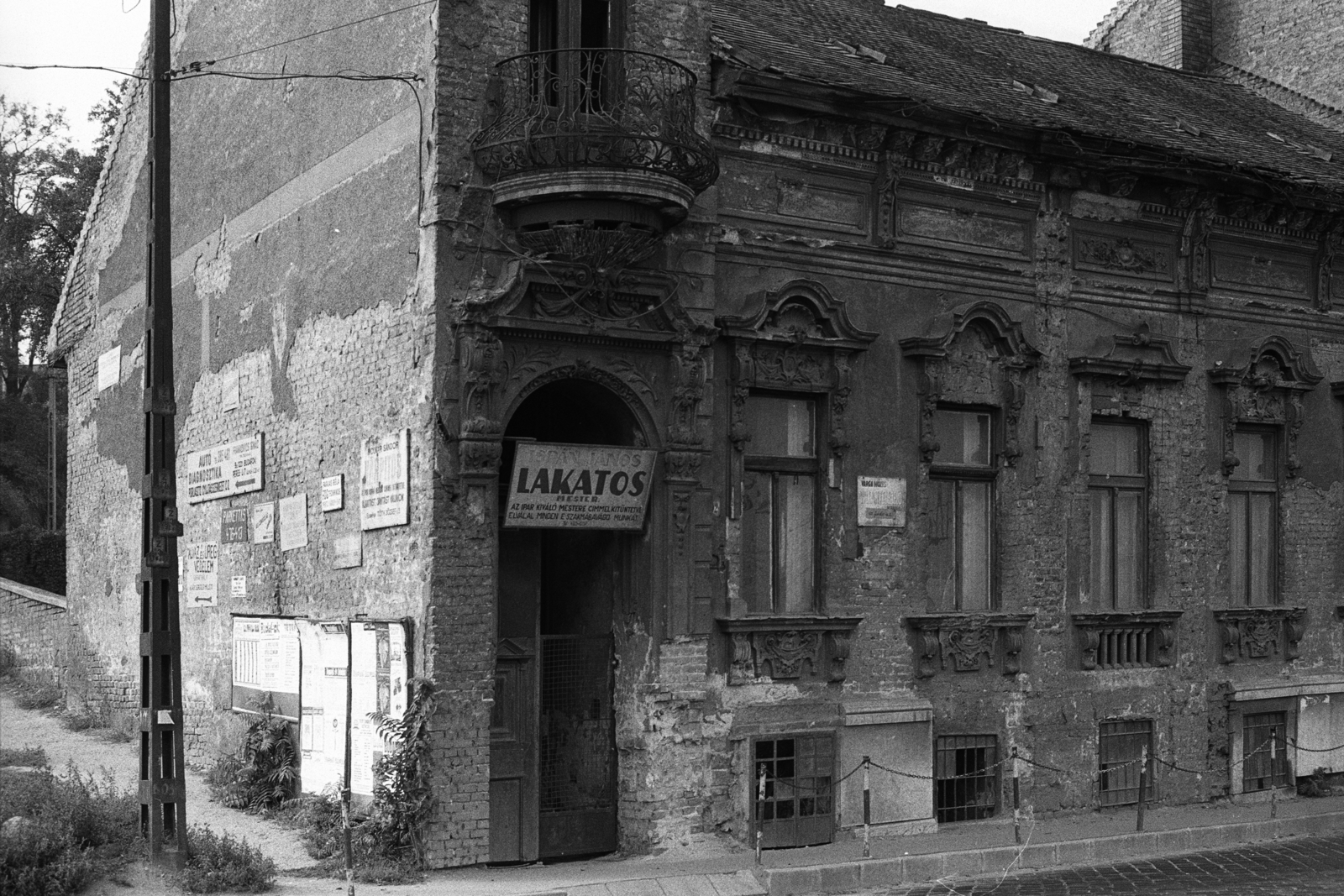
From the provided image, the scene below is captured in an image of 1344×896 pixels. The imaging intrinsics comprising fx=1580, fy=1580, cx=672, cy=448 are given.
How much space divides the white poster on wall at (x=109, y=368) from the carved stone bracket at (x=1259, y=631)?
578 inches

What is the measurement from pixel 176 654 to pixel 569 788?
4178mm

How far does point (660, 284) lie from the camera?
1416cm

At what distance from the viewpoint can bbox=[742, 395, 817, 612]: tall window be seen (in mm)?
15156

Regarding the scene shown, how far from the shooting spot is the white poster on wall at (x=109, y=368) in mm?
21766

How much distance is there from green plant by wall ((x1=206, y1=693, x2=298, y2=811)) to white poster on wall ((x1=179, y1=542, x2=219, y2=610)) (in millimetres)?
2606

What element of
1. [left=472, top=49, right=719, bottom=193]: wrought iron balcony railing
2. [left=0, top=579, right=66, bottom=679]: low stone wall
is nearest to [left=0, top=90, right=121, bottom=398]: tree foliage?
[left=0, top=579, right=66, bottom=679]: low stone wall

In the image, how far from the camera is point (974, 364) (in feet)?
54.3

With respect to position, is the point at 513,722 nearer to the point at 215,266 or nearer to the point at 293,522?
the point at 293,522

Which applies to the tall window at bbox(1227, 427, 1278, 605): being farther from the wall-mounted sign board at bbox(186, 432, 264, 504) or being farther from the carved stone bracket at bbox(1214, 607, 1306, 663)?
the wall-mounted sign board at bbox(186, 432, 264, 504)

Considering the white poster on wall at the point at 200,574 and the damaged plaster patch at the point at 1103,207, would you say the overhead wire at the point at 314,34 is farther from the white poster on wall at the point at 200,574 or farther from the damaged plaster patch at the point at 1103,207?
the damaged plaster patch at the point at 1103,207

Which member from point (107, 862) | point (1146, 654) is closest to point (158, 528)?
point (107, 862)

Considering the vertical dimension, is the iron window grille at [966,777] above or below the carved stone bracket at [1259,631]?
below

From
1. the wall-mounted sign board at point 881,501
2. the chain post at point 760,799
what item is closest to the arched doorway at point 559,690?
the chain post at point 760,799

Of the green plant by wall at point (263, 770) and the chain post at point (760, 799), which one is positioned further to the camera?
the green plant by wall at point (263, 770)
